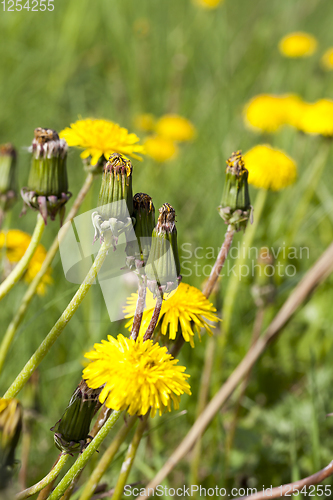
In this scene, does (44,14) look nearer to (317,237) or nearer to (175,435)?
(317,237)

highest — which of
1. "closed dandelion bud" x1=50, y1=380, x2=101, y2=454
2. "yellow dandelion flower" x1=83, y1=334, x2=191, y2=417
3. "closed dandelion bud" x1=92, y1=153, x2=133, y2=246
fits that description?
"closed dandelion bud" x1=92, y1=153, x2=133, y2=246

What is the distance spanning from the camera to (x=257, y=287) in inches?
43.1

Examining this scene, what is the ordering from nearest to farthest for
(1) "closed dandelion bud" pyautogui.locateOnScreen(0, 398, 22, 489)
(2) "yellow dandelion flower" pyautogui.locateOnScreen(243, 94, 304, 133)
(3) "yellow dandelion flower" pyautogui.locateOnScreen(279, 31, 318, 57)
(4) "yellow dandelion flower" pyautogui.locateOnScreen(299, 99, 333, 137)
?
(1) "closed dandelion bud" pyautogui.locateOnScreen(0, 398, 22, 489) → (4) "yellow dandelion flower" pyautogui.locateOnScreen(299, 99, 333, 137) → (2) "yellow dandelion flower" pyautogui.locateOnScreen(243, 94, 304, 133) → (3) "yellow dandelion flower" pyautogui.locateOnScreen(279, 31, 318, 57)

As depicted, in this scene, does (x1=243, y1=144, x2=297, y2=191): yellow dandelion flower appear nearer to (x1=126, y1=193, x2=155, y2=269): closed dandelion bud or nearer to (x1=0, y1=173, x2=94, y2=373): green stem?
(x1=0, y1=173, x2=94, y2=373): green stem

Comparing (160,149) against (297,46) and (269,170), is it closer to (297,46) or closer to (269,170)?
(269,170)

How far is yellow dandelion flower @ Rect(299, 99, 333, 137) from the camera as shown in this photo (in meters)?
1.44

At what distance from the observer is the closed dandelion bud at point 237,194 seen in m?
0.68

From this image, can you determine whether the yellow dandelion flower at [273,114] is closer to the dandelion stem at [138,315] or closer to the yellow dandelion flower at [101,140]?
the yellow dandelion flower at [101,140]

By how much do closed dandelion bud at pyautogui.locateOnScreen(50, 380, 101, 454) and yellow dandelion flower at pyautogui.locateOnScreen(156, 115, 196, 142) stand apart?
1513mm

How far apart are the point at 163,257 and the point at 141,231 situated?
47mm

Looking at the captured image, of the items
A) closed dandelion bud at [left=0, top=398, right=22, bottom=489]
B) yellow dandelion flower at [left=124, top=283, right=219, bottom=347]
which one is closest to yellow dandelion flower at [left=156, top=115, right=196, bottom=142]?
yellow dandelion flower at [left=124, top=283, right=219, bottom=347]

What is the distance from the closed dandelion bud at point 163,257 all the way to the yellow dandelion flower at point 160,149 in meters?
1.25

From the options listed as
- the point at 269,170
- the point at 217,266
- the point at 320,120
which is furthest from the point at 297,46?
the point at 217,266

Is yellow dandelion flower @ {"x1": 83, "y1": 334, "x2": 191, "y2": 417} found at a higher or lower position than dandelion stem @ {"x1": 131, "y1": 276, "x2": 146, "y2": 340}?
lower
